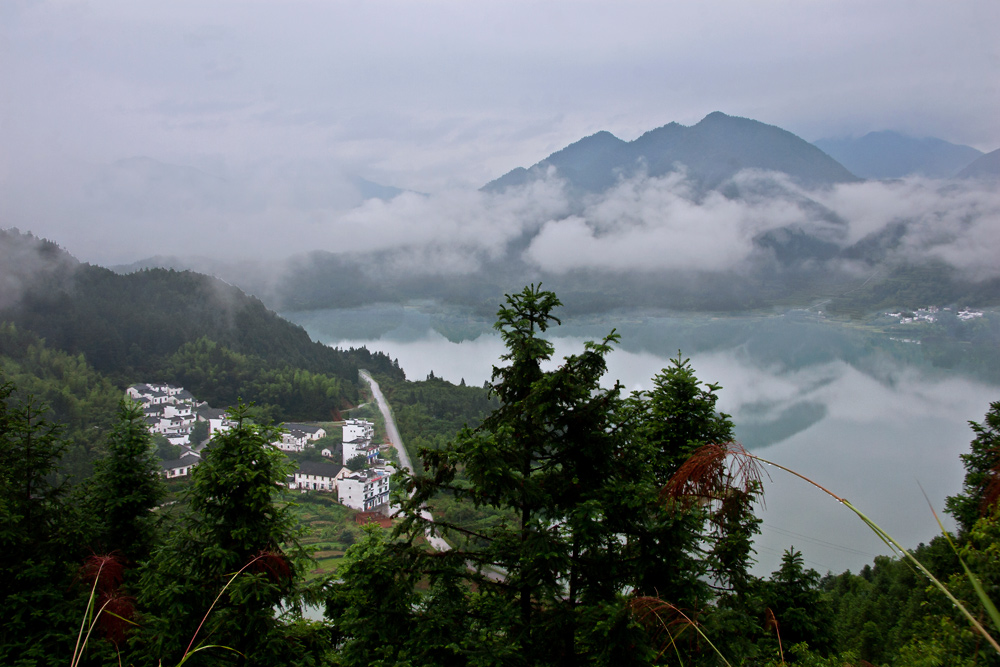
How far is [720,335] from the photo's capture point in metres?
96.5

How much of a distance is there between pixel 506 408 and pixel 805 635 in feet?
15.9

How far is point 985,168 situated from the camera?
156125 mm

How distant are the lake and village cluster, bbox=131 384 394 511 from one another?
1507 centimetres

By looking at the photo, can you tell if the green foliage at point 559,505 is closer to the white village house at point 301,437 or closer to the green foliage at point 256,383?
the white village house at point 301,437

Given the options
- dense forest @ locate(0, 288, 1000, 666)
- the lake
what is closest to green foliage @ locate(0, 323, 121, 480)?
dense forest @ locate(0, 288, 1000, 666)

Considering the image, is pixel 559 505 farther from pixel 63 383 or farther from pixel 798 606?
pixel 63 383

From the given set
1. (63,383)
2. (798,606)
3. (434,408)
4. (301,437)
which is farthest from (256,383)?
(798,606)

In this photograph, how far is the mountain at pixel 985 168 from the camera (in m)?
150

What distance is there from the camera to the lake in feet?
84.7

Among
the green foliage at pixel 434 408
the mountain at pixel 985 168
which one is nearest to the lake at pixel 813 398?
the green foliage at pixel 434 408

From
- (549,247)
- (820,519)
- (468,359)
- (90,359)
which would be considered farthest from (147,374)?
(549,247)

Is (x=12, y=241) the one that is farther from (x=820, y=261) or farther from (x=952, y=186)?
(x=952, y=186)

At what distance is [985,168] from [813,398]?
16101 cm

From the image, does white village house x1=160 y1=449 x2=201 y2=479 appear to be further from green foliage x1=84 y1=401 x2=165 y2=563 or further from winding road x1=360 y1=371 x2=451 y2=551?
green foliage x1=84 y1=401 x2=165 y2=563
